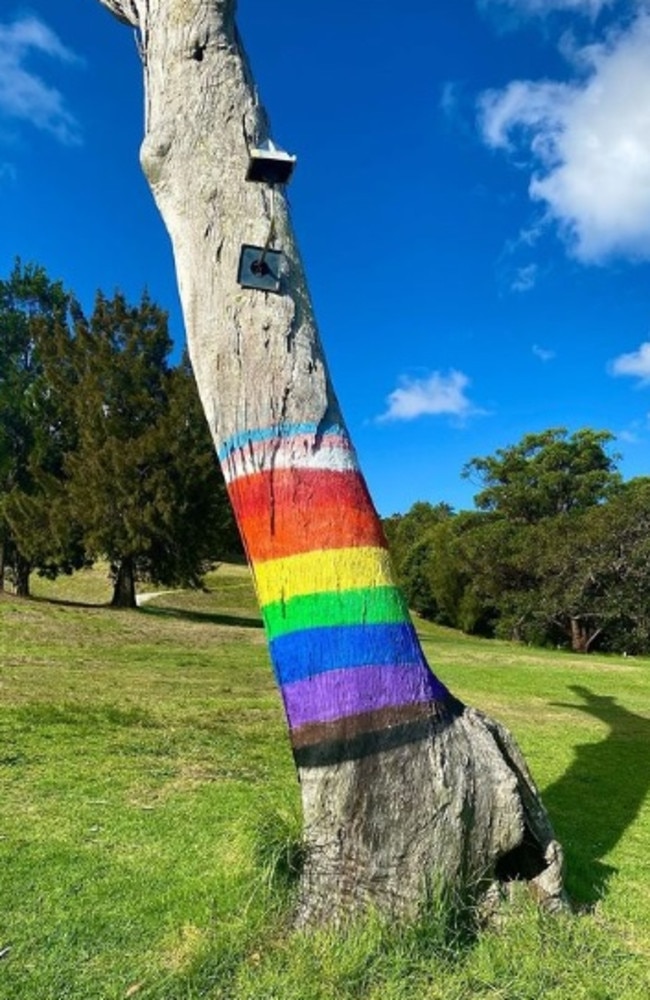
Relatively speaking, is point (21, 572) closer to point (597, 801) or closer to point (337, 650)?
point (597, 801)

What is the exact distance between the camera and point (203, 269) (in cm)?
289

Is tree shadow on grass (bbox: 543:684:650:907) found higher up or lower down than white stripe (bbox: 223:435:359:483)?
lower down

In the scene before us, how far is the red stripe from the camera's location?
8.77 feet

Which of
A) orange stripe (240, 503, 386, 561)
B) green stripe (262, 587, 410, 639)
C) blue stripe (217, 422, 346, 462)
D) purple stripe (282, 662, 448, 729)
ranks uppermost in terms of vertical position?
blue stripe (217, 422, 346, 462)

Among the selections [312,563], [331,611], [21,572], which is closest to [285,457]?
[312,563]

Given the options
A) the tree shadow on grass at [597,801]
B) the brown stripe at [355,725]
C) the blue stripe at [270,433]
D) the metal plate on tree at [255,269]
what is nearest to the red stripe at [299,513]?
the blue stripe at [270,433]

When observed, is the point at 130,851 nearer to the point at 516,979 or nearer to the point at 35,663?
the point at 516,979

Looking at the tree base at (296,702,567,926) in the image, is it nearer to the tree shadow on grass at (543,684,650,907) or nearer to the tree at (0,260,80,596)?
the tree shadow on grass at (543,684,650,907)

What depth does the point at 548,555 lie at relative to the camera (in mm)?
28406

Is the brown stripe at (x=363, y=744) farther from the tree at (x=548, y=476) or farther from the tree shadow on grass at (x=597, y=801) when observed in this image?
the tree at (x=548, y=476)

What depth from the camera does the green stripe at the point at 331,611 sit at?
261 cm

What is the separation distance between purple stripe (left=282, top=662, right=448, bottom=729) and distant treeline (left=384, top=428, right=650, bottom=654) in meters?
21.9

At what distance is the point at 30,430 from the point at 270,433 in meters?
22.0

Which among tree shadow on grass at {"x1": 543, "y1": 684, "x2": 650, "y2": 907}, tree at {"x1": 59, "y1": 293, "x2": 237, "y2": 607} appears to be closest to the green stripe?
tree shadow on grass at {"x1": 543, "y1": 684, "x2": 650, "y2": 907}
